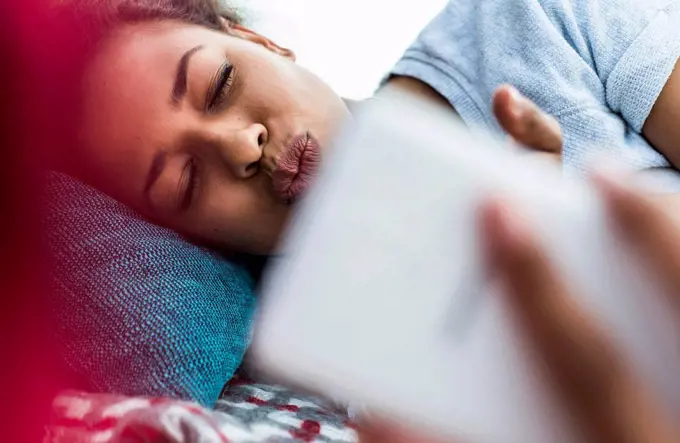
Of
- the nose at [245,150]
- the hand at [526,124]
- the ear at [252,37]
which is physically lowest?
the nose at [245,150]

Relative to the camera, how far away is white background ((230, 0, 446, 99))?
789 mm

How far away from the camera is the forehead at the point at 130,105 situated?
1.71 ft

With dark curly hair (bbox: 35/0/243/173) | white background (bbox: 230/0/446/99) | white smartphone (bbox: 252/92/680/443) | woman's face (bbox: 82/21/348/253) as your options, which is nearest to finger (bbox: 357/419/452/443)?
white smartphone (bbox: 252/92/680/443)

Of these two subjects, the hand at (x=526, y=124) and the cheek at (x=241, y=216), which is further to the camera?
the cheek at (x=241, y=216)

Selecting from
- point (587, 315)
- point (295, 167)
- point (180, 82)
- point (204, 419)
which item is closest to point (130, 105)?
point (180, 82)

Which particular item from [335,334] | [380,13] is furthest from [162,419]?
[380,13]

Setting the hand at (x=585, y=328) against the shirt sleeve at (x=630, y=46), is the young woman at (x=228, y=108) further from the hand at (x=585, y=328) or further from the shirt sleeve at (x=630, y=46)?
the hand at (x=585, y=328)

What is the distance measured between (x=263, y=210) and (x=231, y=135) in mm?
72

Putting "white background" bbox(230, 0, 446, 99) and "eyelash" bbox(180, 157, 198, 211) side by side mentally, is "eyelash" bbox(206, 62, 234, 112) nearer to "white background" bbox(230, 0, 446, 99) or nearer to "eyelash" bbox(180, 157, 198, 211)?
"eyelash" bbox(180, 157, 198, 211)

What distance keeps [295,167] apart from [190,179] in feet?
0.31

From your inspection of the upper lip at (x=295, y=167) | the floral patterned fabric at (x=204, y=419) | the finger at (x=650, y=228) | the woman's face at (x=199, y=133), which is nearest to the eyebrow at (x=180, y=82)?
the woman's face at (x=199, y=133)

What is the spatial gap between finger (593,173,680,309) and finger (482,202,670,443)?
0.04 meters

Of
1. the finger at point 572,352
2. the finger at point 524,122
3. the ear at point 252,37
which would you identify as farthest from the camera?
the ear at point 252,37

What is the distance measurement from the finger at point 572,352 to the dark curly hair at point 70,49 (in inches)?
15.7
